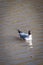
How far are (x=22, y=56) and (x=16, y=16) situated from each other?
1.82 ft

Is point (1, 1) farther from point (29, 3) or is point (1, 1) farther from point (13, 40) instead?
point (13, 40)

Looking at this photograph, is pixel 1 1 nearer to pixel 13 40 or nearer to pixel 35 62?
pixel 13 40

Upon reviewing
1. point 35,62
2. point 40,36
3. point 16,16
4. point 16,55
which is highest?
point 16,16

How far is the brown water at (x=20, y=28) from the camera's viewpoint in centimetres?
226

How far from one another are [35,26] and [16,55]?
0.48 m

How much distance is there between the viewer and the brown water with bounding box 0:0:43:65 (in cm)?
226

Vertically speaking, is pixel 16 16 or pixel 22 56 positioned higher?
pixel 16 16

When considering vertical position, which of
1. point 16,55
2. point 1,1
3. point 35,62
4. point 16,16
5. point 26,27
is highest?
point 1,1

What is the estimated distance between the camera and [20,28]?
90.4 inches

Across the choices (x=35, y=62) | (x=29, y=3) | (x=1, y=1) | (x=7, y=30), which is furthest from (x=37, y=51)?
(x=1, y=1)

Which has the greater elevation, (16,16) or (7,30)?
(16,16)

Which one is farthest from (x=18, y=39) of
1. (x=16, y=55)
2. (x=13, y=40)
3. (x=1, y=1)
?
(x=1, y=1)

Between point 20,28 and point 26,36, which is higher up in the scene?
point 20,28

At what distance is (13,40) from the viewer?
2279 mm
